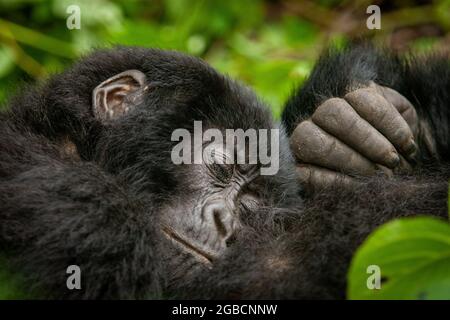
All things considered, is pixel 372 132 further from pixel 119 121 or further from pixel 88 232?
pixel 88 232

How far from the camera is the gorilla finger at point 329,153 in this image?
7.27 feet

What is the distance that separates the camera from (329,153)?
2.21m

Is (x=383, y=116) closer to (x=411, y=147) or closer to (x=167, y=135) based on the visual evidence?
(x=411, y=147)

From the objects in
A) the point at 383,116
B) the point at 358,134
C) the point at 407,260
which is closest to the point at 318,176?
the point at 358,134

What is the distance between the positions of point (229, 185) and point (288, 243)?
0.27 m

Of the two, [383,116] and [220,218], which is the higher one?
[383,116]

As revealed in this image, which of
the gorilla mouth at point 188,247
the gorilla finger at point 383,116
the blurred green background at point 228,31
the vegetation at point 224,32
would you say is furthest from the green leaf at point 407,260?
the blurred green background at point 228,31

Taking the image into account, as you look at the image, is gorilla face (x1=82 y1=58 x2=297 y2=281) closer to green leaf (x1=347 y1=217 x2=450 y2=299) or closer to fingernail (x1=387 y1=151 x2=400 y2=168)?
fingernail (x1=387 y1=151 x2=400 y2=168)

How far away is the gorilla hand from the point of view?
2211 mm

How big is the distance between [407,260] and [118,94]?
105 centimetres

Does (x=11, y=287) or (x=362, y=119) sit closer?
(x=11, y=287)

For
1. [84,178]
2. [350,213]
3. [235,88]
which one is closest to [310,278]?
[350,213]

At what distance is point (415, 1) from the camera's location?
197 inches

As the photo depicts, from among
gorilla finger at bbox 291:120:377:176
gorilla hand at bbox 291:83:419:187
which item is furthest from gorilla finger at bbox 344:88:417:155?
gorilla finger at bbox 291:120:377:176
